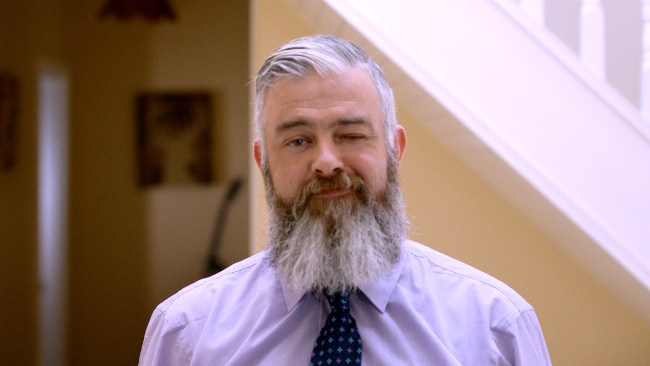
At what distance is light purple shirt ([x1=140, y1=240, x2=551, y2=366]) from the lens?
3.52 ft

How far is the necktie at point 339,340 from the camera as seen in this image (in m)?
1.02

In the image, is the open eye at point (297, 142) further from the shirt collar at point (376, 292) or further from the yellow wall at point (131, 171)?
the yellow wall at point (131, 171)

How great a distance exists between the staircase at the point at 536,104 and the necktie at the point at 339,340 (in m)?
0.75

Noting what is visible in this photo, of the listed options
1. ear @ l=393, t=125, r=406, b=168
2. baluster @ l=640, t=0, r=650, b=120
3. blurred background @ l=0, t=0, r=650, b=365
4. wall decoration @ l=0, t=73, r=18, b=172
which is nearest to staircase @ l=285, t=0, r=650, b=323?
baluster @ l=640, t=0, r=650, b=120

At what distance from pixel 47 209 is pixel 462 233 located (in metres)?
3.17

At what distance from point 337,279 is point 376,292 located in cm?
9

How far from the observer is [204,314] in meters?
1.19

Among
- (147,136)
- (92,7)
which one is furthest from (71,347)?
(92,7)

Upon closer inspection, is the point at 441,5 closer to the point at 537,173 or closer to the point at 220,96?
the point at 537,173

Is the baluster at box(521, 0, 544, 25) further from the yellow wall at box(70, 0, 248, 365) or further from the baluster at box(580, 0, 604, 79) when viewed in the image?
the yellow wall at box(70, 0, 248, 365)

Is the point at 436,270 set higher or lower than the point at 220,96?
lower

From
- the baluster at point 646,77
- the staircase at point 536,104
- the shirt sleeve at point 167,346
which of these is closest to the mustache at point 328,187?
the shirt sleeve at point 167,346

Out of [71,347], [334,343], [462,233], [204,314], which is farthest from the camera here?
[71,347]

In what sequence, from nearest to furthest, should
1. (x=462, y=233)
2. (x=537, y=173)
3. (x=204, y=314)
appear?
(x=204, y=314) < (x=537, y=173) < (x=462, y=233)
